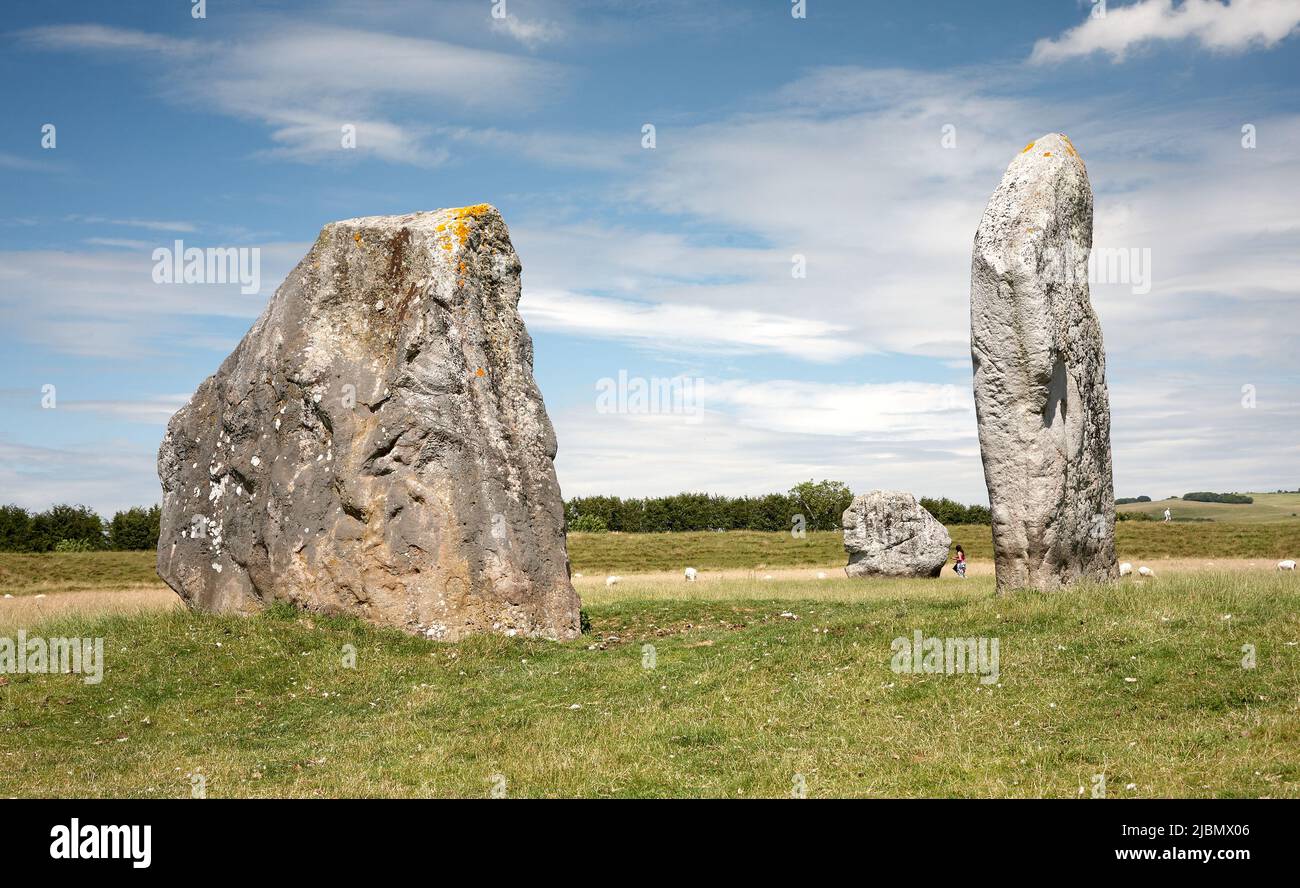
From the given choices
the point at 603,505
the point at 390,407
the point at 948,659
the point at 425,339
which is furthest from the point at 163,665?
the point at 603,505

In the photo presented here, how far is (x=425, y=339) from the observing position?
19250 mm

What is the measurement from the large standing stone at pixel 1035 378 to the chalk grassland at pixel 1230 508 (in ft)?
254

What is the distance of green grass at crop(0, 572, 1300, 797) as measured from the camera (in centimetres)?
1041

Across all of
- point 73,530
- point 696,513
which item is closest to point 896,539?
point 696,513

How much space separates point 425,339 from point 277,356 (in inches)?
126

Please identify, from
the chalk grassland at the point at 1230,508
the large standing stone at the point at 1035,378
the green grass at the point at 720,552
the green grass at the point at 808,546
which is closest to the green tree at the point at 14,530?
the green grass at the point at 720,552

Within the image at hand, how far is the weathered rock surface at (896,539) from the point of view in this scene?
120ft

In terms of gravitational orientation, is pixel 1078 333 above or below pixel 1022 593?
above

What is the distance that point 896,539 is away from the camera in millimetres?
36875

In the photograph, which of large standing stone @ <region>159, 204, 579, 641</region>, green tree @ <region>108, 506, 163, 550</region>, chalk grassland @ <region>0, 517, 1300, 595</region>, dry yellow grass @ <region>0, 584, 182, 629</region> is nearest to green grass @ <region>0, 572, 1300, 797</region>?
large standing stone @ <region>159, 204, 579, 641</region>

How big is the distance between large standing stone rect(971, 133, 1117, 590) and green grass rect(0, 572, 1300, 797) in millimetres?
2126

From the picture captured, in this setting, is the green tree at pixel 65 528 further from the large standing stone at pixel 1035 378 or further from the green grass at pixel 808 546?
the large standing stone at pixel 1035 378

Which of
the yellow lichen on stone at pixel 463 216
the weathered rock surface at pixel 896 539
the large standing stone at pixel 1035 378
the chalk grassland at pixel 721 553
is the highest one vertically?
the yellow lichen on stone at pixel 463 216
